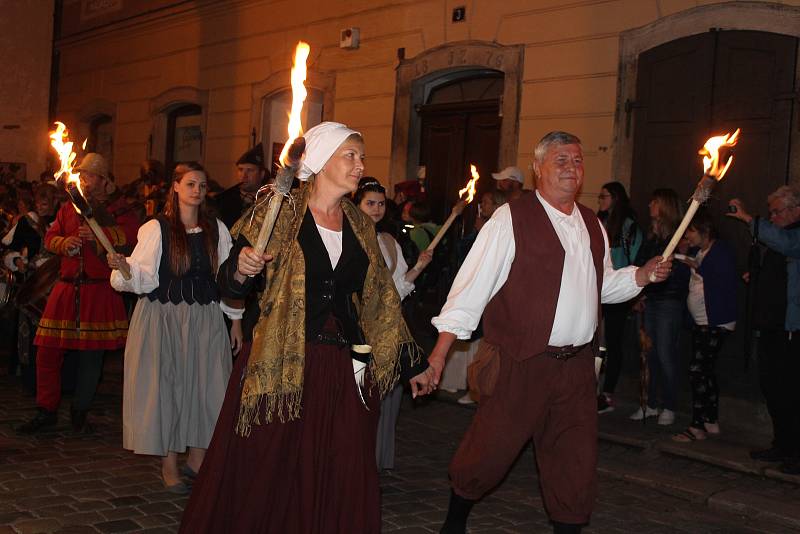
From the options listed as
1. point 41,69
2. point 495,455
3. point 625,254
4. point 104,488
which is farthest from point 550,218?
point 41,69

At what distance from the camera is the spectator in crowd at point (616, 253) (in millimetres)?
8852

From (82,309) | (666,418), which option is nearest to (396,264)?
(82,309)

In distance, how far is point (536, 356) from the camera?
4.66 m

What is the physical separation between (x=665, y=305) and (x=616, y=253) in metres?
0.75

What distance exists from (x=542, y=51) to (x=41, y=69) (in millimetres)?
14903

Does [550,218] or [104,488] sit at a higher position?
[550,218]

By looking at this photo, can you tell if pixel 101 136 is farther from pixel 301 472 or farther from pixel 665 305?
pixel 301 472

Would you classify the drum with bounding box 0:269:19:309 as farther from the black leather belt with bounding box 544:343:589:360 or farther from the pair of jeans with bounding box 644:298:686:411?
the black leather belt with bounding box 544:343:589:360

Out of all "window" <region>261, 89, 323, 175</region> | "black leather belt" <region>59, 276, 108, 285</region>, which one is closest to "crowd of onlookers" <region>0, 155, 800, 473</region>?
"black leather belt" <region>59, 276, 108, 285</region>

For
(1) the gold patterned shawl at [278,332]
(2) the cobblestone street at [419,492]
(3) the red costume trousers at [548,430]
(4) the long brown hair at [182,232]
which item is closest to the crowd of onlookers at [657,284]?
(4) the long brown hair at [182,232]

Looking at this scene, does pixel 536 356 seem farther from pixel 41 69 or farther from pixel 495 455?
pixel 41 69

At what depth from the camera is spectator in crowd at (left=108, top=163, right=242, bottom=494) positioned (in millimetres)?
5867

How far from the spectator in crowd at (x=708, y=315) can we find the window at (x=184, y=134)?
1072 centimetres

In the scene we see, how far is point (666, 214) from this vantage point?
8.30m
